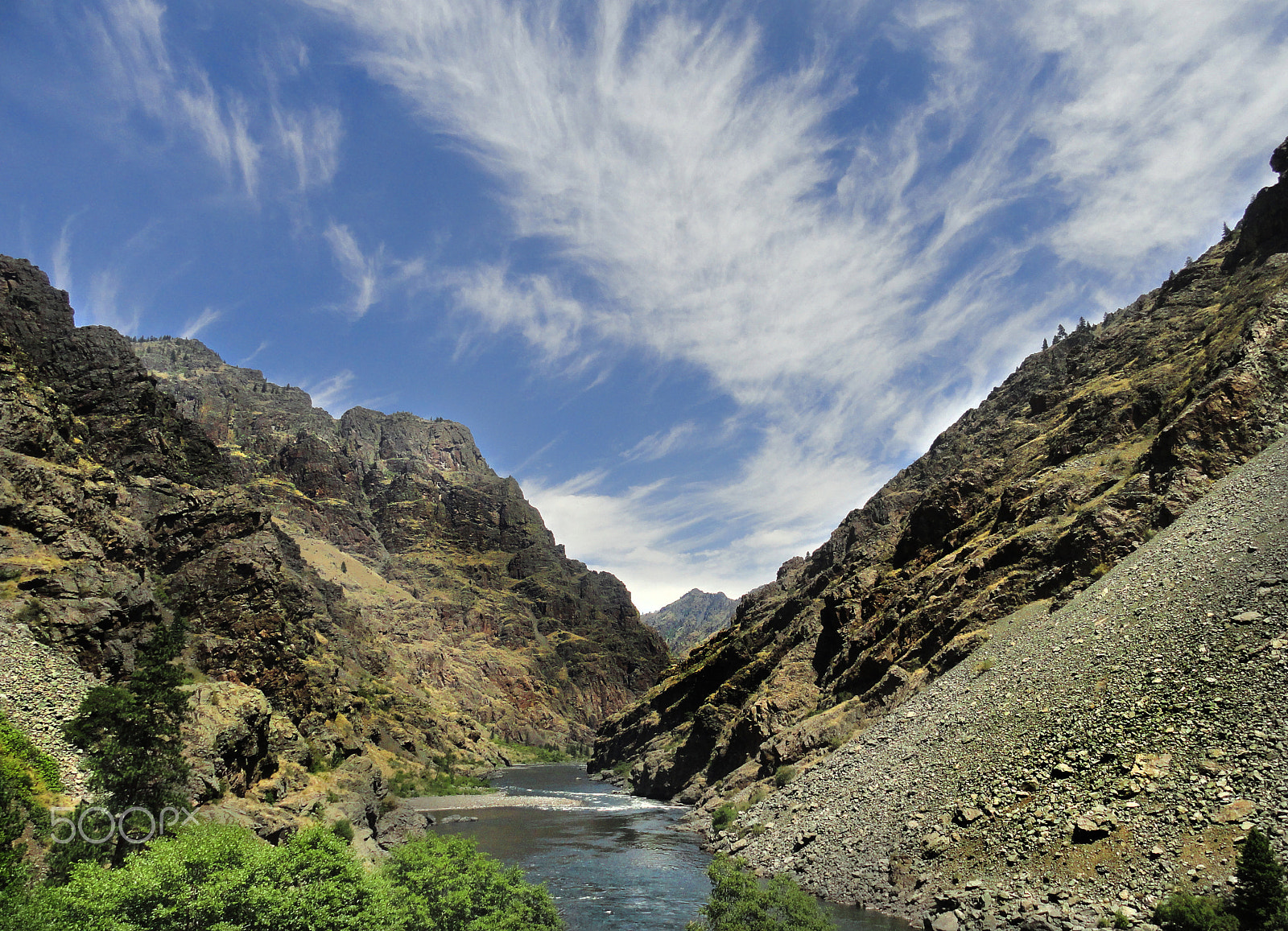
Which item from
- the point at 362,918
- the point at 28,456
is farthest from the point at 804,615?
the point at 28,456

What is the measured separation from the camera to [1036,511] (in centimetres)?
5559

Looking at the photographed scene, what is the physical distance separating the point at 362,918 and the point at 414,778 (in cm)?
9120

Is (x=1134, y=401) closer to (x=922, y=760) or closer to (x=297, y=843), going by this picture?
(x=922, y=760)

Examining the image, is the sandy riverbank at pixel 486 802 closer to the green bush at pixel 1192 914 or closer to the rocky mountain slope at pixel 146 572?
the rocky mountain slope at pixel 146 572

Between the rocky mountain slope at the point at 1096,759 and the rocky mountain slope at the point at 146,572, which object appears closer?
the rocky mountain slope at the point at 1096,759

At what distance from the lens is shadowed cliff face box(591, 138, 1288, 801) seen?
45.2 m

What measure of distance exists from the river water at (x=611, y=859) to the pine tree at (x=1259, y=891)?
14069 millimetres

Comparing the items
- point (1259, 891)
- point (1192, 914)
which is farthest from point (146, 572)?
point (1259, 891)

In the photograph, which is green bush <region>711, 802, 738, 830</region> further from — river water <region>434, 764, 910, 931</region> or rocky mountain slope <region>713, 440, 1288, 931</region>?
rocky mountain slope <region>713, 440, 1288, 931</region>

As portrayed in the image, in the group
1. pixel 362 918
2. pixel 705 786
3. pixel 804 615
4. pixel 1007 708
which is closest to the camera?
pixel 362 918

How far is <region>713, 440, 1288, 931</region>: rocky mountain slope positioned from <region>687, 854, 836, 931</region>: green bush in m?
6.58

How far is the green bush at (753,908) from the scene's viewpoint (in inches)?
974

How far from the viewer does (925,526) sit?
250 feet

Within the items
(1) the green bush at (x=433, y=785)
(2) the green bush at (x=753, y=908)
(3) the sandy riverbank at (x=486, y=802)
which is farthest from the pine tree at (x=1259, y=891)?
(3) the sandy riverbank at (x=486, y=802)
